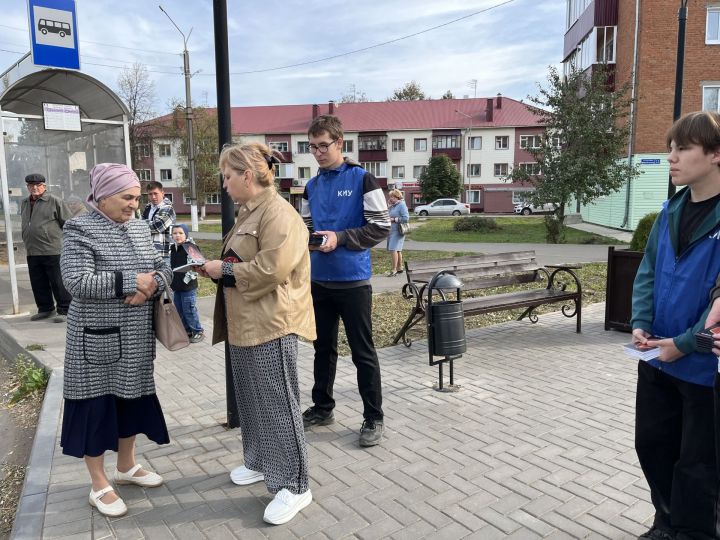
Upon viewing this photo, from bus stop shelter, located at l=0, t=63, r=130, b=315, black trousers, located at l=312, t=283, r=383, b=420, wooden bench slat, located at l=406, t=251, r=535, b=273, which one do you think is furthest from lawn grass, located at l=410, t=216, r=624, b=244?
black trousers, located at l=312, t=283, r=383, b=420

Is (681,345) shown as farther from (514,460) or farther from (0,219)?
(0,219)

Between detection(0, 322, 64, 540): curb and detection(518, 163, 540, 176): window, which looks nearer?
detection(0, 322, 64, 540): curb

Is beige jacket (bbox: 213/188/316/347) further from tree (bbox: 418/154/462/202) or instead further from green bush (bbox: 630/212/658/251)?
tree (bbox: 418/154/462/202)

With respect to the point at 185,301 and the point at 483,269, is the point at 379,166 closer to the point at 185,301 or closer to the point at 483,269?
the point at 483,269

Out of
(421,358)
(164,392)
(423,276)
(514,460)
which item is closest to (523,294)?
(423,276)

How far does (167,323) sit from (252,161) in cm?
99

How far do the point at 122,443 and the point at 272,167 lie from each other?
176cm

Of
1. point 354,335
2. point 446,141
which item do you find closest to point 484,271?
point 354,335

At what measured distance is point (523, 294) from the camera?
672 cm

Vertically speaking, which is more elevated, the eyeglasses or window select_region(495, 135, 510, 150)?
window select_region(495, 135, 510, 150)

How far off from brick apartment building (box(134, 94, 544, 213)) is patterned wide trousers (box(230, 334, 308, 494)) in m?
53.8

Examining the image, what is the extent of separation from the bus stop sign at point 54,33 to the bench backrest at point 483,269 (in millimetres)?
5409

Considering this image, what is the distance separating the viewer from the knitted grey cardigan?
2.78 metres

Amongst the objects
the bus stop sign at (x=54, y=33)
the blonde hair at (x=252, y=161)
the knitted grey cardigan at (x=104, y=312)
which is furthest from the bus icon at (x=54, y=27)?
the blonde hair at (x=252, y=161)
